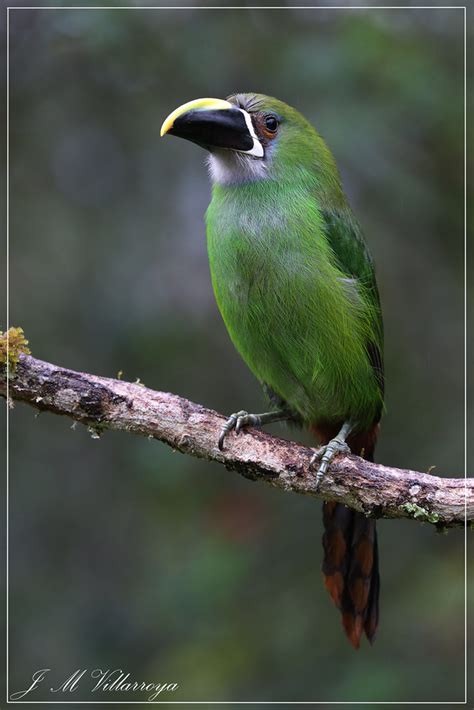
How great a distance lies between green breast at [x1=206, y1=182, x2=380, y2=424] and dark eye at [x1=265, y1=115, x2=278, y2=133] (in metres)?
0.25

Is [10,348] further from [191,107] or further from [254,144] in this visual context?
[254,144]

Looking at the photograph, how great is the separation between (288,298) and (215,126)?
675 mm

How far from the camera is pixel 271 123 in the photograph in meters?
3.69

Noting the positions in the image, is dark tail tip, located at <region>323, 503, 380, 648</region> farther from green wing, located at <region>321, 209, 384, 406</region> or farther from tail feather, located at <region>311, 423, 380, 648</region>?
green wing, located at <region>321, 209, 384, 406</region>

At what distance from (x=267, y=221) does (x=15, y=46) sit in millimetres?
1767

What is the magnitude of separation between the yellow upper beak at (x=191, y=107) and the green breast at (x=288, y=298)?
0.30 m

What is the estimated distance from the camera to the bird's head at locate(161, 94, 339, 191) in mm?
3512

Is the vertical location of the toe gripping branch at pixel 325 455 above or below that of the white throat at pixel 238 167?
below

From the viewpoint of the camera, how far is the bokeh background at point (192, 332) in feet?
13.3

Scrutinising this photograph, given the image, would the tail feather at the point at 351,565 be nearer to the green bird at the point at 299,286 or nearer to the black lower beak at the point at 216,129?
the green bird at the point at 299,286

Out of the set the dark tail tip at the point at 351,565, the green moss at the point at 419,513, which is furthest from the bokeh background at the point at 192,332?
the green moss at the point at 419,513

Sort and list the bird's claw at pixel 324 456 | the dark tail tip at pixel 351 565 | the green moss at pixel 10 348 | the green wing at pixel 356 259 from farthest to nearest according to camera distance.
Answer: the dark tail tip at pixel 351 565
the green wing at pixel 356 259
the bird's claw at pixel 324 456
the green moss at pixel 10 348

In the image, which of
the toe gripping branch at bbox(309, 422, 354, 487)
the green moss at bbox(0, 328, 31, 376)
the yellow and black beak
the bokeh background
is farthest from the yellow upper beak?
the toe gripping branch at bbox(309, 422, 354, 487)

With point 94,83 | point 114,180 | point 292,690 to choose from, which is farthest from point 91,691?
point 94,83
